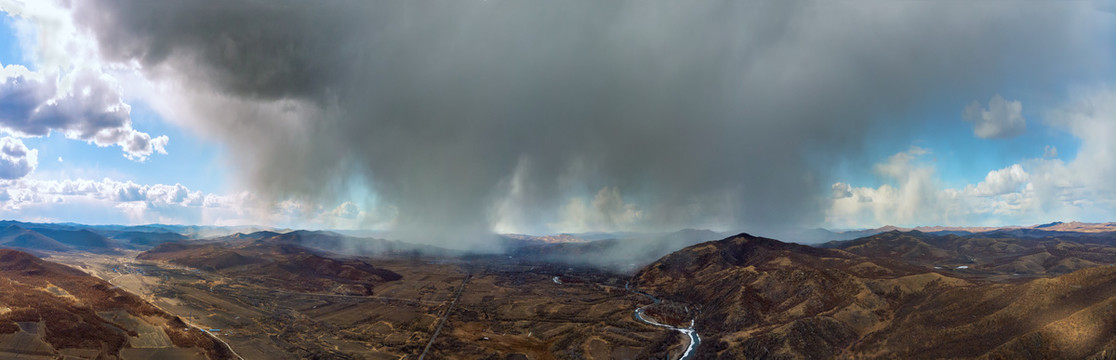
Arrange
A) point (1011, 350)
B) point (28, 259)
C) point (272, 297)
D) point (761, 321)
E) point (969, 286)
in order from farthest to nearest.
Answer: point (272, 297) → point (28, 259) → point (761, 321) → point (969, 286) → point (1011, 350)

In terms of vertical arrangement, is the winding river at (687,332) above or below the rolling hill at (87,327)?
below

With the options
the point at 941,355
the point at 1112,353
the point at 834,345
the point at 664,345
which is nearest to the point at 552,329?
the point at 664,345

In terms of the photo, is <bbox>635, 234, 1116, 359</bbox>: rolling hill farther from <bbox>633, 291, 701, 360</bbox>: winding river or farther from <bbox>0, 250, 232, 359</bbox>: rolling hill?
<bbox>0, 250, 232, 359</bbox>: rolling hill

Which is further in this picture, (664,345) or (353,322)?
(353,322)

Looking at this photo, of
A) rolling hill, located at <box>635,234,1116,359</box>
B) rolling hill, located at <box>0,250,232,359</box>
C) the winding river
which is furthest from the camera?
the winding river

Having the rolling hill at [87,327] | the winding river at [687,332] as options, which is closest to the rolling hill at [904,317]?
the winding river at [687,332]

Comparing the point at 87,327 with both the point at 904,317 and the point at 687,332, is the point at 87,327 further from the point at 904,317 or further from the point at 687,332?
the point at 904,317

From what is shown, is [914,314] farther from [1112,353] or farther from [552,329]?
[552,329]

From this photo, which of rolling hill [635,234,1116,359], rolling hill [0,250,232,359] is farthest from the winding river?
rolling hill [0,250,232,359]

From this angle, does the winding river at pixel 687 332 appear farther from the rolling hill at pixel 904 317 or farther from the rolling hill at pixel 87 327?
the rolling hill at pixel 87 327

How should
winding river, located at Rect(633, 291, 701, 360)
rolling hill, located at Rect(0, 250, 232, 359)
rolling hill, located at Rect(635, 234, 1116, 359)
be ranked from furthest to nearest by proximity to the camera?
winding river, located at Rect(633, 291, 701, 360) < rolling hill, located at Rect(0, 250, 232, 359) < rolling hill, located at Rect(635, 234, 1116, 359)

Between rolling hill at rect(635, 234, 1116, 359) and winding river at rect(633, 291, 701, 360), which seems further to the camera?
winding river at rect(633, 291, 701, 360)
